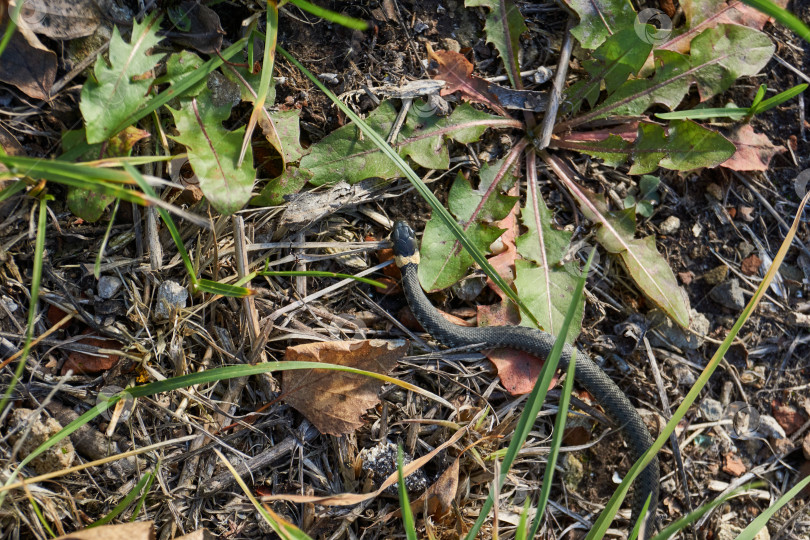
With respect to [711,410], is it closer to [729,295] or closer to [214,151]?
[729,295]

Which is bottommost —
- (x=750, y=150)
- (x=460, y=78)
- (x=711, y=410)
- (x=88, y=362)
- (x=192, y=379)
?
(x=711, y=410)

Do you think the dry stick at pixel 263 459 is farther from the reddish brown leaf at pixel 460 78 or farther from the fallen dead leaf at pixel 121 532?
the reddish brown leaf at pixel 460 78

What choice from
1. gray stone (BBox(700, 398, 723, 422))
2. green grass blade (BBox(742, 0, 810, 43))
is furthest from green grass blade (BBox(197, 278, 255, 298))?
gray stone (BBox(700, 398, 723, 422))

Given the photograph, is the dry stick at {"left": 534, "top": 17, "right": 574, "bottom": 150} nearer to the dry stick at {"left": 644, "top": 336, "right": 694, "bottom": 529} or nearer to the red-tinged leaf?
the red-tinged leaf

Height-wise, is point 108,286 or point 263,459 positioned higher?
point 108,286

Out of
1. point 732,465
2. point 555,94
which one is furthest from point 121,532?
point 732,465

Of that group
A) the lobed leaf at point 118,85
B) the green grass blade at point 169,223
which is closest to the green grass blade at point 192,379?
the green grass blade at point 169,223

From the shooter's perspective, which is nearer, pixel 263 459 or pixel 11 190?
pixel 11 190
